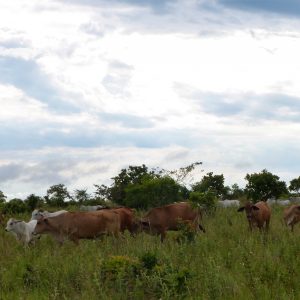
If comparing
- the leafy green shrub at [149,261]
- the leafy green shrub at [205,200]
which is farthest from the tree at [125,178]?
the leafy green shrub at [149,261]

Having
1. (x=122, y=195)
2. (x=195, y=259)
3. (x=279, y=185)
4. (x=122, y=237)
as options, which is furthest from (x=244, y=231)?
(x=122, y=195)

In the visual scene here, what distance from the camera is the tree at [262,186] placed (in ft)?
113

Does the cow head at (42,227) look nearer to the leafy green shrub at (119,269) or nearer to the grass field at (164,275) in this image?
the grass field at (164,275)

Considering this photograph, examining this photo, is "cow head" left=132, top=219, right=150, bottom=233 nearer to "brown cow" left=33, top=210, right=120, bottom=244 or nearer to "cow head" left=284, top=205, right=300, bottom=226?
"brown cow" left=33, top=210, right=120, bottom=244


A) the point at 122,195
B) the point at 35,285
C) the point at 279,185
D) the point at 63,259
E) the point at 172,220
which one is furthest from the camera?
the point at 122,195

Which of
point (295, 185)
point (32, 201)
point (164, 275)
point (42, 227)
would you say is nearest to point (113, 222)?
point (42, 227)

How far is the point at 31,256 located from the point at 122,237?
3.44 meters

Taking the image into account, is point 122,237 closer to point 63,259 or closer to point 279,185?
point 63,259

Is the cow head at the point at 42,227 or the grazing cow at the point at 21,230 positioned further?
the grazing cow at the point at 21,230

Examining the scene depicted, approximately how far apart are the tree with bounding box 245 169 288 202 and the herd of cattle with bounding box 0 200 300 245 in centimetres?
1556

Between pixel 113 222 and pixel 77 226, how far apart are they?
3.65 feet

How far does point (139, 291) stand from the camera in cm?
803

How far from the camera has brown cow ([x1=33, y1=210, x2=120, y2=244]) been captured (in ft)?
51.5

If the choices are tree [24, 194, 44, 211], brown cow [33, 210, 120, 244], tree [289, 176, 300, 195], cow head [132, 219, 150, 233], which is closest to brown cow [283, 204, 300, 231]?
cow head [132, 219, 150, 233]
